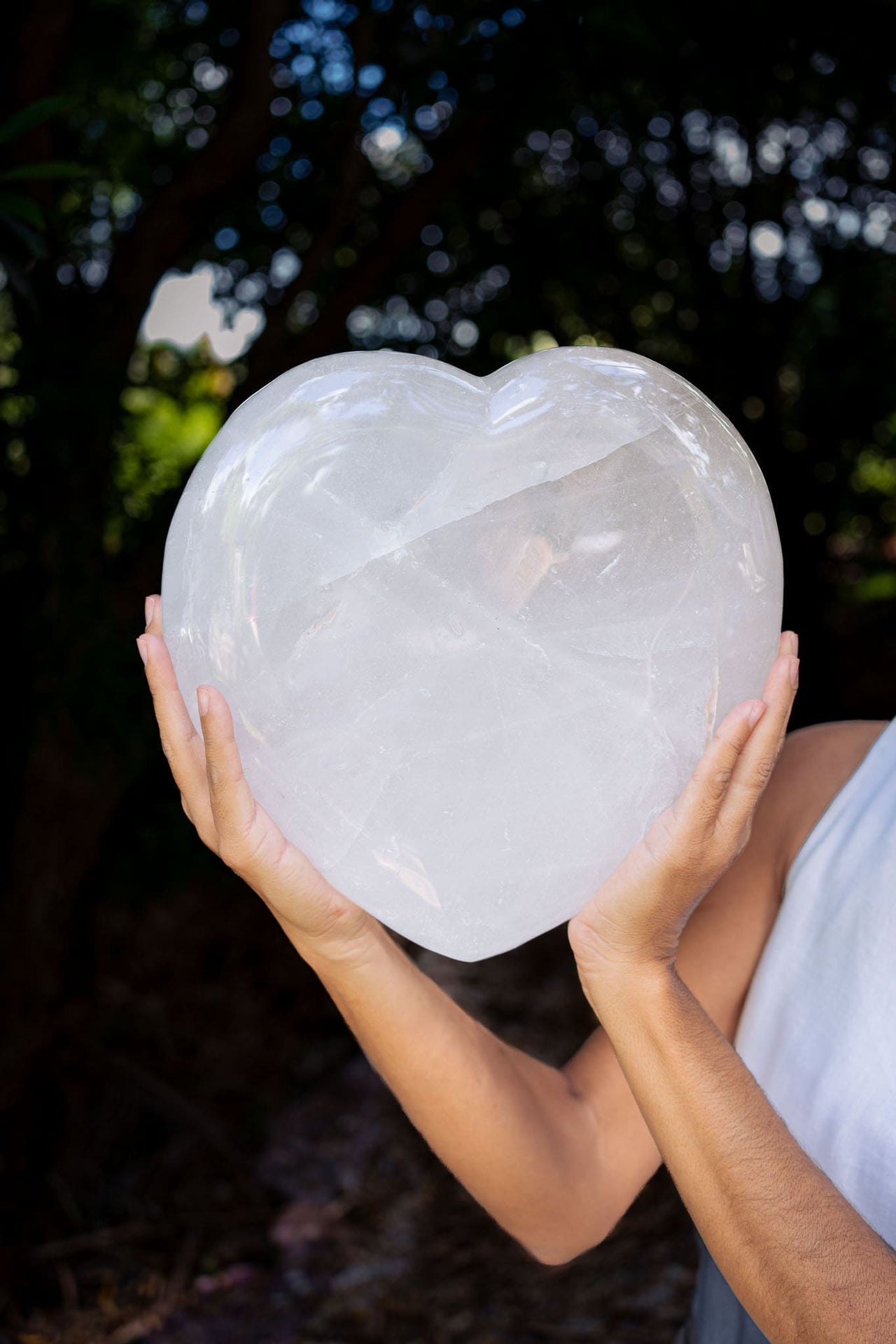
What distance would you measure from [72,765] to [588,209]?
103 inches

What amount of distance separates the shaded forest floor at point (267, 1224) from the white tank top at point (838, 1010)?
5.71 feet

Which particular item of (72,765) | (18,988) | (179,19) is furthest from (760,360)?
(18,988)

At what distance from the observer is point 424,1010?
44.1 inches

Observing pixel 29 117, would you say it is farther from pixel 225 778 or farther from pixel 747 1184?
pixel 747 1184

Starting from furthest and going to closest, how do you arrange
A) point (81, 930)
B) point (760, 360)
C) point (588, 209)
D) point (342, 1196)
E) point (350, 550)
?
point (760, 360) < point (588, 209) < point (342, 1196) < point (81, 930) < point (350, 550)

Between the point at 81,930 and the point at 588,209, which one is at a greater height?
the point at 588,209

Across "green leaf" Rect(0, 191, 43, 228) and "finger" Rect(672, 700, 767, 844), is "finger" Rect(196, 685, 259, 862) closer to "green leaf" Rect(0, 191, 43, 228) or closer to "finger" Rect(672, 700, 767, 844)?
"finger" Rect(672, 700, 767, 844)

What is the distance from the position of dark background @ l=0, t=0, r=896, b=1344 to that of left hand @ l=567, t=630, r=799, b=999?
1.09 meters

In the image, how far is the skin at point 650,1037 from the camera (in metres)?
0.88

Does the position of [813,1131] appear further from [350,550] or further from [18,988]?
[18,988]

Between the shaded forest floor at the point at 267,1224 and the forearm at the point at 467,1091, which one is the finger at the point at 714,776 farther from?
the shaded forest floor at the point at 267,1224

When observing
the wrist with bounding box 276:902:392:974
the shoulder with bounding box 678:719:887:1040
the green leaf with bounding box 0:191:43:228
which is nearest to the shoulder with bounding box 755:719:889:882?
the shoulder with bounding box 678:719:887:1040

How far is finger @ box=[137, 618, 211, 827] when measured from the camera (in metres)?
0.99

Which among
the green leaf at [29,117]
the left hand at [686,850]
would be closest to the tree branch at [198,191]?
the green leaf at [29,117]
